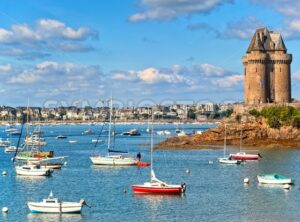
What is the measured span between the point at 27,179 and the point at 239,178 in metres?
16.3

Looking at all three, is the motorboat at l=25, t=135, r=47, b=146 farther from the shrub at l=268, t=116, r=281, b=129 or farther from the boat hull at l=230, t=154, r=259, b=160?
the shrub at l=268, t=116, r=281, b=129

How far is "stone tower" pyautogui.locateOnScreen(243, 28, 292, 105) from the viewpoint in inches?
3915

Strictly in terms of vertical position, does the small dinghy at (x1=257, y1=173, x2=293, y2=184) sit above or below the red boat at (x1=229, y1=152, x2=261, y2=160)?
below

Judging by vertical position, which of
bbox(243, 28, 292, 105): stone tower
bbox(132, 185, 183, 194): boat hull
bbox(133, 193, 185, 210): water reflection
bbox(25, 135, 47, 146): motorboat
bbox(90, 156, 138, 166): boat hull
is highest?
bbox(243, 28, 292, 105): stone tower

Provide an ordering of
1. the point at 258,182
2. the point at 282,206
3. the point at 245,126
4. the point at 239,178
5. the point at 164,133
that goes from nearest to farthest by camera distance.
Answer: the point at 282,206 → the point at 258,182 → the point at 239,178 → the point at 245,126 → the point at 164,133

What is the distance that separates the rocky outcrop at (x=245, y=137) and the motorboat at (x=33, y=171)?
107ft

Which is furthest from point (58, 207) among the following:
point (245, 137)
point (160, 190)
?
point (245, 137)

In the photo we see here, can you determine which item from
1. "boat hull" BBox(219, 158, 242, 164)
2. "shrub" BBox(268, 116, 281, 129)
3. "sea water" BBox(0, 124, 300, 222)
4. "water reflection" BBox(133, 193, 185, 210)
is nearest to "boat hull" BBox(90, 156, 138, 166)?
"sea water" BBox(0, 124, 300, 222)

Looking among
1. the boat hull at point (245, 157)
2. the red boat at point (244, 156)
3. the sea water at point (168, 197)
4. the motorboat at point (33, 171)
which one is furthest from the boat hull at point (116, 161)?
the boat hull at point (245, 157)

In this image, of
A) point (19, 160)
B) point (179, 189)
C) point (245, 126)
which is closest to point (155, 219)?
point (179, 189)

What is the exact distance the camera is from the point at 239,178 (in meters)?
54.3

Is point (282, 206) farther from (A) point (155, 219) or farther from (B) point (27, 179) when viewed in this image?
(B) point (27, 179)

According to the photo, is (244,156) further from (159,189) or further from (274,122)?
(159,189)

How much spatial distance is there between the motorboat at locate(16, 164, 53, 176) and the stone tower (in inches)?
1918
